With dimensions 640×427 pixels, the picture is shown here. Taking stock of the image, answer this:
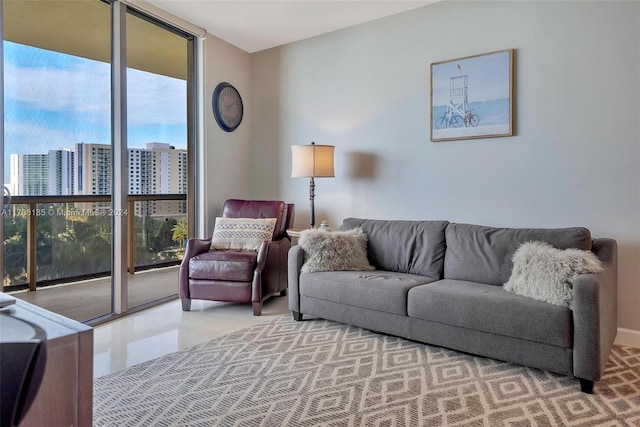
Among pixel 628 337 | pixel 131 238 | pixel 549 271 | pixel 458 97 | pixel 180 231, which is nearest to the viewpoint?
pixel 549 271

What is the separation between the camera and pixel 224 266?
3.34 m

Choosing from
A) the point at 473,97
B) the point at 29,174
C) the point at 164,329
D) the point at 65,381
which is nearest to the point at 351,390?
the point at 65,381

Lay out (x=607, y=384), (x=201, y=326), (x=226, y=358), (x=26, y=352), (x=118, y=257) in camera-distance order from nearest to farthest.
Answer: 1. (x=26, y=352)
2. (x=607, y=384)
3. (x=226, y=358)
4. (x=201, y=326)
5. (x=118, y=257)

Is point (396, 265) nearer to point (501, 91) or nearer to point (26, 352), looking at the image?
point (501, 91)

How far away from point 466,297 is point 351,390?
848 mm

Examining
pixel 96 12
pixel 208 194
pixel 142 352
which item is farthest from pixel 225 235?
pixel 96 12

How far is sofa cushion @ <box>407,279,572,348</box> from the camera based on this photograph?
2.09 meters

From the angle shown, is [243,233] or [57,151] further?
[243,233]

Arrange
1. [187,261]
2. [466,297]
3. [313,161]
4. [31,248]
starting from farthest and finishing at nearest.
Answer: [313,161] < [187,261] < [31,248] < [466,297]

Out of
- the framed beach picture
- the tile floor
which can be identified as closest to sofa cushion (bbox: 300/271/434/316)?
the tile floor

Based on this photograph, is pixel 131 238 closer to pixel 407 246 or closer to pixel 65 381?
pixel 407 246

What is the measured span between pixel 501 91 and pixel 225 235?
2.51 m

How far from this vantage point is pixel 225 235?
3713mm

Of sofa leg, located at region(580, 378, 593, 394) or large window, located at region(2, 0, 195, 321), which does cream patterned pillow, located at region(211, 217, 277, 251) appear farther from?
sofa leg, located at region(580, 378, 593, 394)
